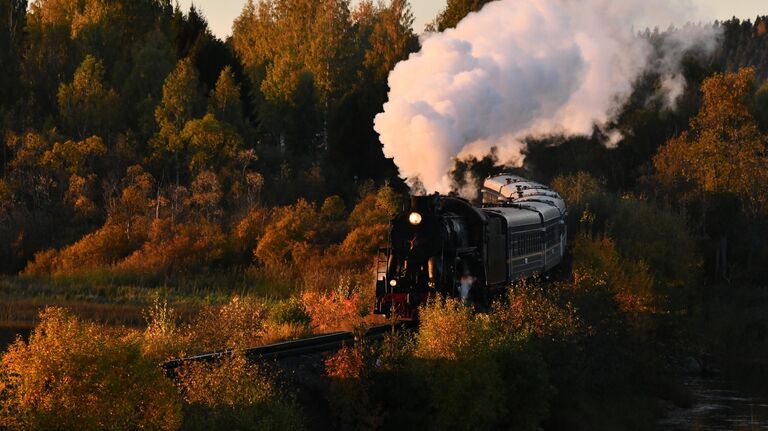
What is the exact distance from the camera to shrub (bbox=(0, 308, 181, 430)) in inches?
743

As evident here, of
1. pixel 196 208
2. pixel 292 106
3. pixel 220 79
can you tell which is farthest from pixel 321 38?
pixel 196 208

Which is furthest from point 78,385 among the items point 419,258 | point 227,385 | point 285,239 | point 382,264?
point 285,239

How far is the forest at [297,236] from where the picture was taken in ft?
79.8

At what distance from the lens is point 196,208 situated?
73.2 meters

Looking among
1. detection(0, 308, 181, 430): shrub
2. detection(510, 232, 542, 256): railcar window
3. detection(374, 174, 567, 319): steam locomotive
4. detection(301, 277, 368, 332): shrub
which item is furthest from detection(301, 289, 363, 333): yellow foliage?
detection(0, 308, 181, 430): shrub

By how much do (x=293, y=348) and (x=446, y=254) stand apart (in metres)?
4.67

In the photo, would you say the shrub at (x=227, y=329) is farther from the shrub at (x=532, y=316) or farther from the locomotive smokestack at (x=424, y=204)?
the shrub at (x=532, y=316)

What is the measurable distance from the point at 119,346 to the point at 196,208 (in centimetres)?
5359

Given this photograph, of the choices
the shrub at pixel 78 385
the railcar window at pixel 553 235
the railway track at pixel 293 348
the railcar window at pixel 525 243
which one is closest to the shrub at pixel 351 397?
the railway track at pixel 293 348

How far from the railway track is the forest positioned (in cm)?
94

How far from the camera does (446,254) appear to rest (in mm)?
30594

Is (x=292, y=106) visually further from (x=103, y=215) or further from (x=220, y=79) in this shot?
(x=103, y=215)

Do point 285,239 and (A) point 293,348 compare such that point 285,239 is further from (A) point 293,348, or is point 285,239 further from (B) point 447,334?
(B) point 447,334

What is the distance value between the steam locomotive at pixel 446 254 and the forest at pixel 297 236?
90 centimetres
